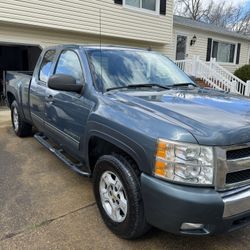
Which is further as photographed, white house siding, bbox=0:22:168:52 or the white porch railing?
the white porch railing

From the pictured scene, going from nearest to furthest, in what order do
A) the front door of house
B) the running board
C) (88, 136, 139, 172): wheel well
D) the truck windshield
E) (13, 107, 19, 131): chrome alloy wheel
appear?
(88, 136, 139, 172): wheel well, the truck windshield, the running board, (13, 107, 19, 131): chrome alloy wheel, the front door of house

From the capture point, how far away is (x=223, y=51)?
19656mm

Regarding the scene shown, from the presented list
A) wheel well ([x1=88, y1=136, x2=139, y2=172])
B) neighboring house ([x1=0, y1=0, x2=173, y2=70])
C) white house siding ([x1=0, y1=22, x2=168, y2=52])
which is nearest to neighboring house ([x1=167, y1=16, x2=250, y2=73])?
neighboring house ([x1=0, y1=0, x2=173, y2=70])

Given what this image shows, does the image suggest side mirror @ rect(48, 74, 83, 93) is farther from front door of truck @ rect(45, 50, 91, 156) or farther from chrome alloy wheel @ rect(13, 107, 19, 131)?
chrome alloy wheel @ rect(13, 107, 19, 131)

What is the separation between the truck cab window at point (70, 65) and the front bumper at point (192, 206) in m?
1.74

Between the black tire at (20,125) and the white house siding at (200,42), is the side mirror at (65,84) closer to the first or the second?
the black tire at (20,125)

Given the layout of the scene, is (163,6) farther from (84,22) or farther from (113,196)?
(113,196)

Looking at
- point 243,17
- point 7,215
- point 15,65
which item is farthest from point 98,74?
point 243,17

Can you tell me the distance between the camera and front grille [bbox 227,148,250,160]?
2162mm

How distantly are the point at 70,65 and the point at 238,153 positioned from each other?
8.09 feet

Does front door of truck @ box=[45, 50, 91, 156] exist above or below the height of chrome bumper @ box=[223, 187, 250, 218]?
above

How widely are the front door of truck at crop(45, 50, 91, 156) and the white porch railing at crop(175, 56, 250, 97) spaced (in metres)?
8.74

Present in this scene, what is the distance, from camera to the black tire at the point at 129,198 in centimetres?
240

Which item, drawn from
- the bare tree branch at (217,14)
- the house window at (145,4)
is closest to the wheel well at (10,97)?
the house window at (145,4)
